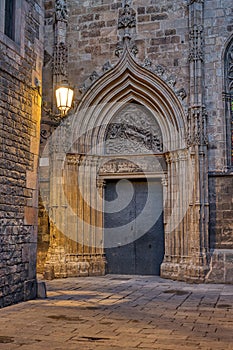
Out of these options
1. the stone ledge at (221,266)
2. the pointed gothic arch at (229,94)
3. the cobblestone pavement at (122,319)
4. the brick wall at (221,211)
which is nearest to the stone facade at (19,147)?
the cobblestone pavement at (122,319)

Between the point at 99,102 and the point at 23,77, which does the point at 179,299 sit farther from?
the point at 99,102

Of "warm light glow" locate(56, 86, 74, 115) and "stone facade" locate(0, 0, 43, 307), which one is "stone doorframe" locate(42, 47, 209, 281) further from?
"warm light glow" locate(56, 86, 74, 115)

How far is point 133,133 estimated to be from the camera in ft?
36.5

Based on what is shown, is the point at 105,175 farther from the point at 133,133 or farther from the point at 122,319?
the point at 122,319

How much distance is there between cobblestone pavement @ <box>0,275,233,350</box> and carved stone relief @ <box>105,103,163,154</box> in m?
3.53

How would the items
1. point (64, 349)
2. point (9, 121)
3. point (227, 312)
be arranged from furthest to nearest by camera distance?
point (9, 121)
point (227, 312)
point (64, 349)

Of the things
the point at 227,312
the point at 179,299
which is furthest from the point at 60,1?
the point at 227,312

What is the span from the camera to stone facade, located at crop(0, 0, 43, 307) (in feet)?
21.8

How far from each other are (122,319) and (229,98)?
6.16 metres

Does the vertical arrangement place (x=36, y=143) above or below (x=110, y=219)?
above

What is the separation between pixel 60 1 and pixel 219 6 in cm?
371


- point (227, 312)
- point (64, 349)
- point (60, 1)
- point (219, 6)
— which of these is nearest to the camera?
point (64, 349)

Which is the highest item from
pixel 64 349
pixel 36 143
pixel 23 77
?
pixel 23 77

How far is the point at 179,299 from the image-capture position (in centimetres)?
742
